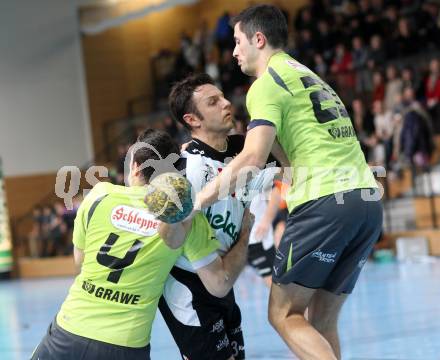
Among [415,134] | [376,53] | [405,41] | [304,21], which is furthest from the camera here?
[304,21]

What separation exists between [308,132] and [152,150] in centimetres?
66

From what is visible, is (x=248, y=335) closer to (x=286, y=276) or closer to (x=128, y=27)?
(x=286, y=276)

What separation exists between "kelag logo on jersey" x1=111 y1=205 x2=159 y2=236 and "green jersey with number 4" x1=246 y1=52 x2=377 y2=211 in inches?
24.8

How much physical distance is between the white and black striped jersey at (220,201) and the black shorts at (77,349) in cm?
64

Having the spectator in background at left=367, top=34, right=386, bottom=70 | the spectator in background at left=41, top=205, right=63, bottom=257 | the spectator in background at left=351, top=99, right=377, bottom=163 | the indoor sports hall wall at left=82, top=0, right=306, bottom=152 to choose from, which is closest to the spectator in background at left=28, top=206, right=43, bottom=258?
the spectator in background at left=41, top=205, right=63, bottom=257

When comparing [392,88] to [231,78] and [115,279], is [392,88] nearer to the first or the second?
[231,78]

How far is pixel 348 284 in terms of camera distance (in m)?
3.83

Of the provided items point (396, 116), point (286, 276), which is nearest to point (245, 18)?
point (286, 276)

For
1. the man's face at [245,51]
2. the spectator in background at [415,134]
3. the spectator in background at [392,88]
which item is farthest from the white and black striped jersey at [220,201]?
the spectator in background at [392,88]

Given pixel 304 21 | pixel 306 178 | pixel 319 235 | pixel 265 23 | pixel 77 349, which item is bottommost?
pixel 77 349

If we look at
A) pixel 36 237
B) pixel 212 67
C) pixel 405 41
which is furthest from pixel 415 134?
pixel 36 237

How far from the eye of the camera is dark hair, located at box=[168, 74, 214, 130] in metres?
3.97

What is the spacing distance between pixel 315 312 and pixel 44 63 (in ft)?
56.6

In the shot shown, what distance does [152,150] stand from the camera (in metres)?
3.47
